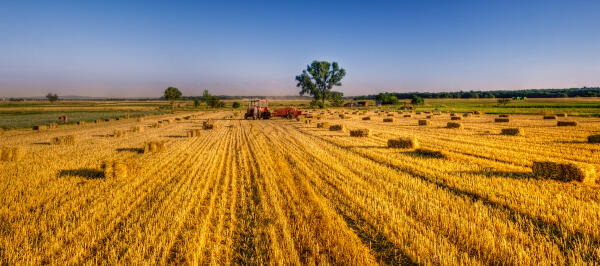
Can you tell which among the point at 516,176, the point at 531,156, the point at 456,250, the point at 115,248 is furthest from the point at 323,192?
the point at 531,156

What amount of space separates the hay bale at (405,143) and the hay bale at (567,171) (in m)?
4.98

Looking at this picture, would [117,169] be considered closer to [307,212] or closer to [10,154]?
[307,212]

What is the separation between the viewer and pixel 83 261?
3871 mm

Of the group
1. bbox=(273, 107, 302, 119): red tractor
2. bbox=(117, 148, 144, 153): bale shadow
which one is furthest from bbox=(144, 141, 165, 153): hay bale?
bbox=(273, 107, 302, 119): red tractor

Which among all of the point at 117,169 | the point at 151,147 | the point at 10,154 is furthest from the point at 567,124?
the point at 10,154

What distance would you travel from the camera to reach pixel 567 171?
6.78m

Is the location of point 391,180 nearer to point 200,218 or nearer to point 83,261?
point 200,218

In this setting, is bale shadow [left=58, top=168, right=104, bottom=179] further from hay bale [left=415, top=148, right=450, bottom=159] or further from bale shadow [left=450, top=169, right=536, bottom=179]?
hay bale [left=415, top=148, right=450, bottom=159]

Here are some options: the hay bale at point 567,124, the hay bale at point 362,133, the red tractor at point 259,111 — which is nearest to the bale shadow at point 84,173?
the hay bale at point 362,133

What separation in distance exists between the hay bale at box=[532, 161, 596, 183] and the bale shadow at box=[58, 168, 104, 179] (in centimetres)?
1228

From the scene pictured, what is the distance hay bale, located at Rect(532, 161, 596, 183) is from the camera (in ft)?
21.6

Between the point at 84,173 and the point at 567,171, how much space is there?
43.6ft

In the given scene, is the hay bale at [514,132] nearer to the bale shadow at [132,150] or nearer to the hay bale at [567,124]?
the hay bale at [567,124]

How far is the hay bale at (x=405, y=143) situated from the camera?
1222cm
